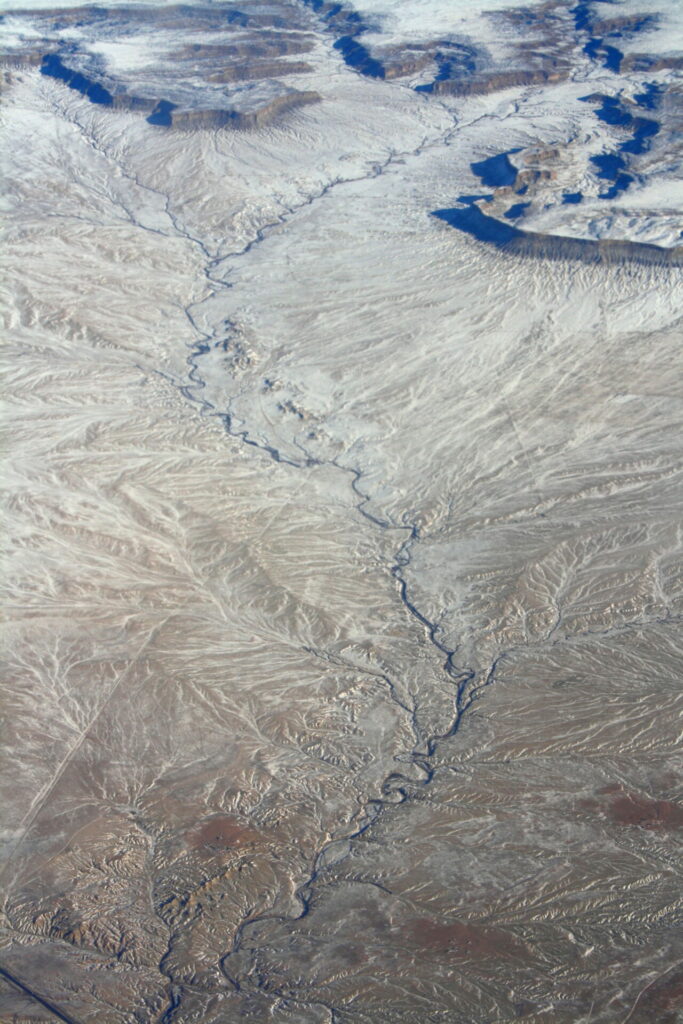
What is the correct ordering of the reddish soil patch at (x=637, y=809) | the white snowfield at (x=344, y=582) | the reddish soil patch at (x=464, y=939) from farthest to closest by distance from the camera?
the reddish soil patch at (x=637, y=809)
the white snowfield at (x=344, y=582)
the reddish soil patch at (x=464, y=939)

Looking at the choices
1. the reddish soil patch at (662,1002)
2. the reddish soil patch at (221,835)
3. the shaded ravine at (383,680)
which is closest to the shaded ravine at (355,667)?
the shaded ravine at (383,680)

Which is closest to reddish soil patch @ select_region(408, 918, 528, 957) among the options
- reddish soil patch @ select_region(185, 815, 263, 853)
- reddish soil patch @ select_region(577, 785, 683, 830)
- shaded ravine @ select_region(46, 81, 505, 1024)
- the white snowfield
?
the white snowfield

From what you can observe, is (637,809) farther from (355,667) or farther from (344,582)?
(344,582)

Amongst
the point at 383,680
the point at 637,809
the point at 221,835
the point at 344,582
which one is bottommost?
the point at 221,835

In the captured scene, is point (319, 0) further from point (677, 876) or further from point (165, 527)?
point (677, 876)

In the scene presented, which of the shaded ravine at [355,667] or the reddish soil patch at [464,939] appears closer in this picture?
the reddish soil patch at [464,939]

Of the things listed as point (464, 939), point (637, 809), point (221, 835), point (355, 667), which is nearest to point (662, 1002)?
point (464, 939)

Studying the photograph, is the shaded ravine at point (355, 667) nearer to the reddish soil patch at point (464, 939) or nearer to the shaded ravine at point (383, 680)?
the shaded ravine at point (383, 680)
